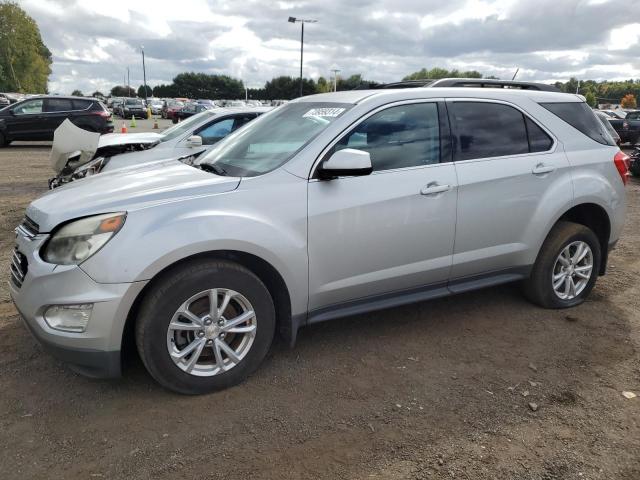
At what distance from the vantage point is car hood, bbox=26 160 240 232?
2.87m

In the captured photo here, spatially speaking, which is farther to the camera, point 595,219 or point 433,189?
point 595,219

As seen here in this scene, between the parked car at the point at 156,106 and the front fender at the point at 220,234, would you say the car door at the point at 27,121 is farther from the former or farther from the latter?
the parked car at the point at 156,106

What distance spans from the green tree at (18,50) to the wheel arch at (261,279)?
9197 cm

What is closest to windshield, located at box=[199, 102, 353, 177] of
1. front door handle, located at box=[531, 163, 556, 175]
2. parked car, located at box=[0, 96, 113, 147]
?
front door handle, located at box=[531, 163, 556, 175]

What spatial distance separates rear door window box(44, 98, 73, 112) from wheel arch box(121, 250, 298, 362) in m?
16.1

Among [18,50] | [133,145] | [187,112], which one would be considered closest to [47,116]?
[133,145]

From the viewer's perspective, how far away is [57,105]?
16688mm

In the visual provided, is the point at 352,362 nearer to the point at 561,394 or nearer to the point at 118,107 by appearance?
the point at 561,394

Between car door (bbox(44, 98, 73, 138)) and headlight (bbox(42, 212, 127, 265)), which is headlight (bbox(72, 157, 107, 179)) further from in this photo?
car door (bbox(44, 98, 73, 138))

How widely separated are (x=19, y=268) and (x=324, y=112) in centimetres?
215

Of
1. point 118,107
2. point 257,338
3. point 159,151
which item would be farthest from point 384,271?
point 118,107

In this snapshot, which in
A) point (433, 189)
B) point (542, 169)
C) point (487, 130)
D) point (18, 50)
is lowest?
point (433, 189)

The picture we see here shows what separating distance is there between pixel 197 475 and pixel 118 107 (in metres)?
51.0

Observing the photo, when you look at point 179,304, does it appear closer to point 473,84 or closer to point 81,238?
point 81,238
